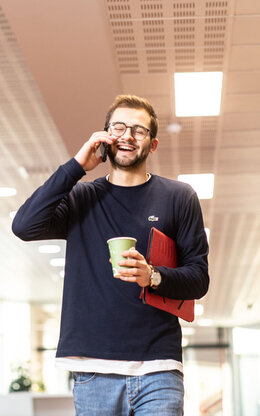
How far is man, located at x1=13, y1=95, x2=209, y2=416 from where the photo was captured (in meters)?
1.78

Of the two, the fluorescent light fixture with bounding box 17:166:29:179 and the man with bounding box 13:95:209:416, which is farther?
the fluorescent light fixture with bounding box 17:166:29:179

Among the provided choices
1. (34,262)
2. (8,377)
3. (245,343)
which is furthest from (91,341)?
(245,343)

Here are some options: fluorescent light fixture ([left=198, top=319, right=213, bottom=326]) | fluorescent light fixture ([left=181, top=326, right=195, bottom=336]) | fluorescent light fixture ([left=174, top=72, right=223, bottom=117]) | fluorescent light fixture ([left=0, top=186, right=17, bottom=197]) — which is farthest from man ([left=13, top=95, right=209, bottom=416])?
fluorescent light fixture ([left=181, top=326, right=195, bottom=336])

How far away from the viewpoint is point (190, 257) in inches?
77.3

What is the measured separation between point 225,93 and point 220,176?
2.19 metres

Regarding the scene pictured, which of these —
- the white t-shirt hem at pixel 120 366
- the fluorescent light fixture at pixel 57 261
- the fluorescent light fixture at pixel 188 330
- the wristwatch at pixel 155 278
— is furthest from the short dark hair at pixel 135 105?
the fluorescent light fixture at pixel 188 330

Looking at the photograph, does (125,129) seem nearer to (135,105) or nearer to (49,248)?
(135,105)

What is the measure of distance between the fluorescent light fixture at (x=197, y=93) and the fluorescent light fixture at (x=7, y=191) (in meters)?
2.90

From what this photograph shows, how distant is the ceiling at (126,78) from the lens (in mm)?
4207

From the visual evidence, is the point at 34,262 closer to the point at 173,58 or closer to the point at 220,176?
the point at 220,176

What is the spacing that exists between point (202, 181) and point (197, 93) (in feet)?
7.88

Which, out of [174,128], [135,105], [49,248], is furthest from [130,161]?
[49,248]

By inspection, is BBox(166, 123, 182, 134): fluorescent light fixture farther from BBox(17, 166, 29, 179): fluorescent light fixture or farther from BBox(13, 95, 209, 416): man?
BBox(13, 95, 209, 416): man

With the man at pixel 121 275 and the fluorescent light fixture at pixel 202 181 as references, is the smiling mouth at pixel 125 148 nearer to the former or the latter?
the man at pixel 121 275
